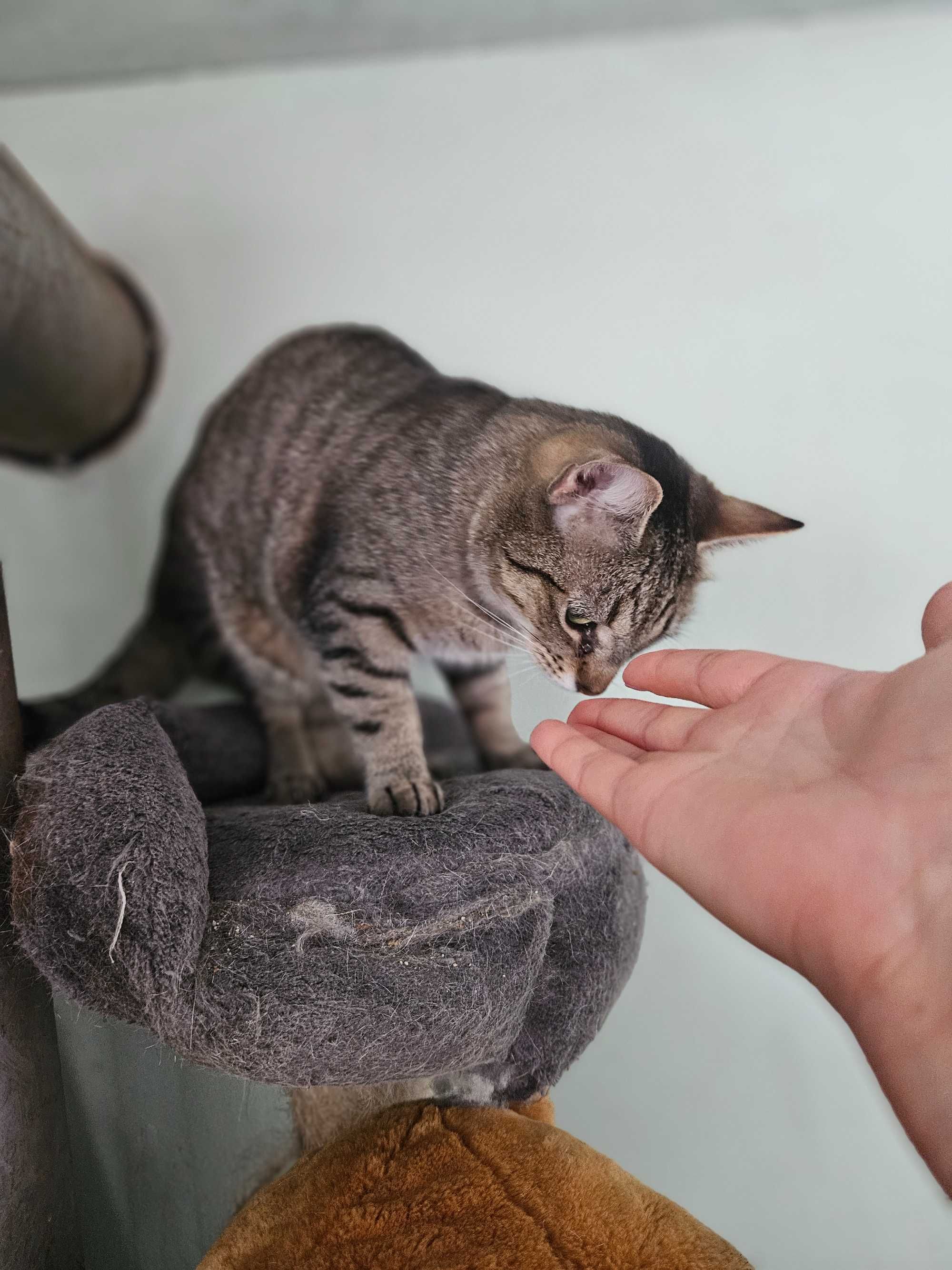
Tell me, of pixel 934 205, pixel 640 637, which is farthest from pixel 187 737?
pixel 934 205

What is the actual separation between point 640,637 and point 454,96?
0.73 meters

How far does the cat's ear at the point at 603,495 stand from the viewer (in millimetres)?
736

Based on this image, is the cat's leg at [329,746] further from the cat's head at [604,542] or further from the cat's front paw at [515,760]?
the cat's head at [604,542]

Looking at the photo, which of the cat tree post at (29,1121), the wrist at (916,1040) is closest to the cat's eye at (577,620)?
the wrist at (916,1040)

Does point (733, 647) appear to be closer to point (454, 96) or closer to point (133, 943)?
point (133, 943)

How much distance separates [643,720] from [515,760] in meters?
0.40

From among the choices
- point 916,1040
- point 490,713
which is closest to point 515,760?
point 490,713

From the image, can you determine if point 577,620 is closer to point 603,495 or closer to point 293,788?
point 603,495

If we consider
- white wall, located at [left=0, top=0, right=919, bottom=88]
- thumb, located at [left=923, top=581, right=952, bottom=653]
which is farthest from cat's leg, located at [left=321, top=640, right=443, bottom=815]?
white wall, located at [left=0, top=0, right=919, bottom=88]

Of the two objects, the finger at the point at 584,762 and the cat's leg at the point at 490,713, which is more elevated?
the finger at the point at 584,762

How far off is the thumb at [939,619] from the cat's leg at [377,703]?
475mm

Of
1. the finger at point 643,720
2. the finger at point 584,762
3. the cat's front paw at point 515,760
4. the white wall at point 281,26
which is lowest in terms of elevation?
the cat's front paw at point 515,760

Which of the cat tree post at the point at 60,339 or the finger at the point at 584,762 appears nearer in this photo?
the finger at the point at 584,762

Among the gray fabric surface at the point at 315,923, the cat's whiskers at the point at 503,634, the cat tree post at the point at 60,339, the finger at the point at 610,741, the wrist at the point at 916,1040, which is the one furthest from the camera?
the cat tree post at the point at 60,339
